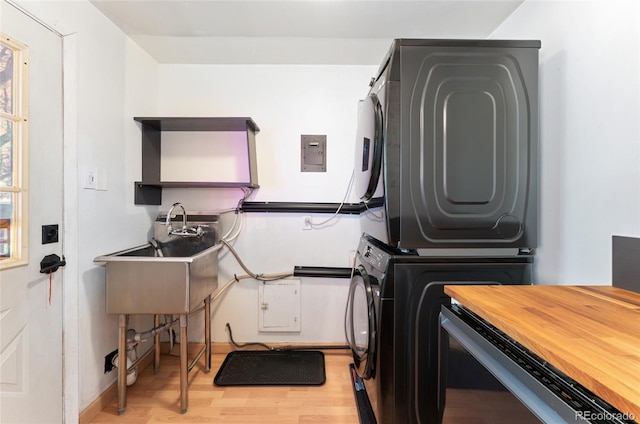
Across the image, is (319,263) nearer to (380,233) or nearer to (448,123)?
(380,233)

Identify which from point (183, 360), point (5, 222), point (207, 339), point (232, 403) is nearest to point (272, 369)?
point (232, 403)

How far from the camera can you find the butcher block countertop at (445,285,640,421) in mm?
415

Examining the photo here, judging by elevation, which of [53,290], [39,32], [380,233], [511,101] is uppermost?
[39,32]

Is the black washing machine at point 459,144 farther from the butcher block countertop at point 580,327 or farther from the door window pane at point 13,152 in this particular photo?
the door window pane at point 13,152

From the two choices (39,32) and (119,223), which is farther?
(119,223)

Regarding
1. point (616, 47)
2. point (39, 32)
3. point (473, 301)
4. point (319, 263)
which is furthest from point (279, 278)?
point (616, 47)

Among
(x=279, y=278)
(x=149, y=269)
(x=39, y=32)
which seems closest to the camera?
(x=39, y=32)

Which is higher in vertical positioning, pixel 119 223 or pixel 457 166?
pixel 457 166

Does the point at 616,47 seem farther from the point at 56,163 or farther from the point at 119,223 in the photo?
the point at 119,223

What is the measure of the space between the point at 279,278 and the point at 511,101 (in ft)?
6.17

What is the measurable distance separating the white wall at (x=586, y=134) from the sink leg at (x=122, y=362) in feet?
7.48

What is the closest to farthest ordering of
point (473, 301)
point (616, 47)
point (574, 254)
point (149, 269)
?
point (473, 301)
point (616, 47)
point (574, 254)
point (149, 269)

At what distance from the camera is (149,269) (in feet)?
4.61

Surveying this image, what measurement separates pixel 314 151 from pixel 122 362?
1888 mm
